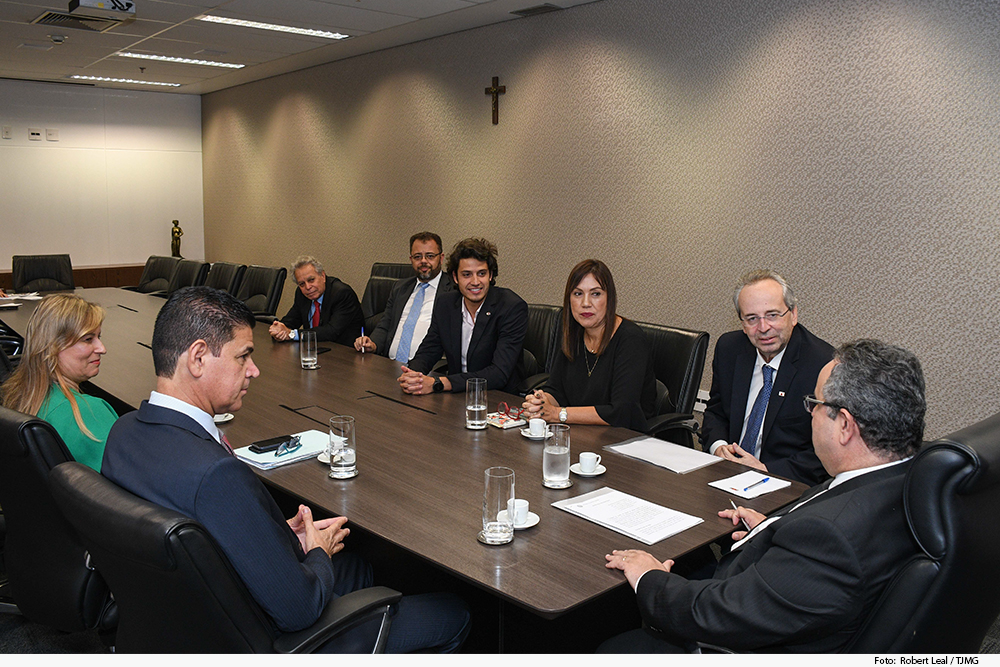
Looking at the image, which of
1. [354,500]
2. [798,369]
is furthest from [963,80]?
[354,500]

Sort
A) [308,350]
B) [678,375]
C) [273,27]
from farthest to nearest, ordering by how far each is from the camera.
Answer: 1. [273,27]
2. [308,350]
3. [678,375]

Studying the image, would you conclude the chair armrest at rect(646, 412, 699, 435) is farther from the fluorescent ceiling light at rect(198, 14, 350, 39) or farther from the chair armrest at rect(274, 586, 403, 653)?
the fluorescent ceiling light at rect(198, 14, 350, 39)

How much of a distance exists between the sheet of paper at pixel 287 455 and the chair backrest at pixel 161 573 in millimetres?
884

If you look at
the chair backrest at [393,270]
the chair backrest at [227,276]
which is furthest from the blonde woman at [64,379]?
the chair backrest at [227,276]

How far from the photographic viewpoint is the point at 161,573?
1443 millimetres

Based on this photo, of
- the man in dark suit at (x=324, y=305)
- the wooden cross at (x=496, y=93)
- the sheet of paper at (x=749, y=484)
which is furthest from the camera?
the wooden cross at (x=496, y=93)

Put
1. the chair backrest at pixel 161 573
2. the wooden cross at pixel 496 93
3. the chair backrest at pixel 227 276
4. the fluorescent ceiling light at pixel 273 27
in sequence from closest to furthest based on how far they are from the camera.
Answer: the chair backrest at pixel 161 573, the fluorescent ceiling light at pixel 273 27, the wooden cross at pixel 496 93, the chair backrest at pixel 227 276

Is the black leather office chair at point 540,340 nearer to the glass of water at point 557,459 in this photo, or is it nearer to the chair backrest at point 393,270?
the glass of water at point 557,459

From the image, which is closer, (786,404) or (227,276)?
(786,404)

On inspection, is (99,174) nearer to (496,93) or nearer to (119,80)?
(119,80)

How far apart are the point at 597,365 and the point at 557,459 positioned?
3.57ft

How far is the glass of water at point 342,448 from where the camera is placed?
2443 mm

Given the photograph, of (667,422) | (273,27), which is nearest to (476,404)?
(667,422)

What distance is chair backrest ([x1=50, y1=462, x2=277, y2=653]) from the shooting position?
141 centimetres
